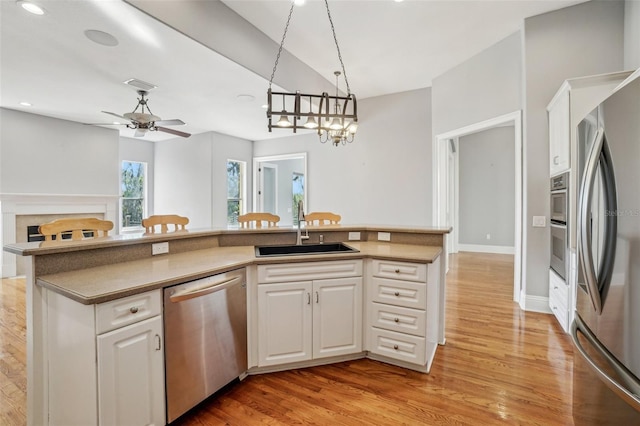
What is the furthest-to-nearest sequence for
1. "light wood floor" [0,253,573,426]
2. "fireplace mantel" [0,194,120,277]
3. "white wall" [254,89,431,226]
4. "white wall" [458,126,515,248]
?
1. "white wall" [458,126,515,248]
2. "white wall" [254,89,431,226]
3. "fireplace mantel" [0,194,120,277]
4. "light wood floor" [0,253,573,426]

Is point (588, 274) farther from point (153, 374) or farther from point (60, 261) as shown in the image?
point (60, 261)

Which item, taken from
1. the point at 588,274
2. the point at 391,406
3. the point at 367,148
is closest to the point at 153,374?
the point at 391,406

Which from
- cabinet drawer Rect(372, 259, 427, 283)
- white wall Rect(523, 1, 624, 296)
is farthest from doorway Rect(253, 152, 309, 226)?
cabinet drawer Rect(372, 259, 427, 283)

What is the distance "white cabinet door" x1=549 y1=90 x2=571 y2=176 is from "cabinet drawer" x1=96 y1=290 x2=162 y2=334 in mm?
3445

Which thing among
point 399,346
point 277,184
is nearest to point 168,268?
point 399,346

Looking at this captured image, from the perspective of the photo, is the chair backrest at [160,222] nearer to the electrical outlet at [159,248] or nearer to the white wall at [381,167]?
the electrical outlet at [159,248]

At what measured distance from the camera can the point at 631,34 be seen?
114 inches

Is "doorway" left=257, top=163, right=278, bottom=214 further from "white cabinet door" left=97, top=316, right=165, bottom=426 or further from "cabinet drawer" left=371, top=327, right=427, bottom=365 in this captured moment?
"white cabinet door" left=97, top=316, right=165, bottom=426

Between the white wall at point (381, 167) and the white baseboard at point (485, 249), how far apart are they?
307 centimetres

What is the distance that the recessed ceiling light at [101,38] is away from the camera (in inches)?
106

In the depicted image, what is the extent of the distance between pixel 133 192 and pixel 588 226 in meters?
8.39

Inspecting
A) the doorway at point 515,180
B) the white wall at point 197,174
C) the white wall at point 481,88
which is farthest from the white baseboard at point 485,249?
the white wall at point 197,174

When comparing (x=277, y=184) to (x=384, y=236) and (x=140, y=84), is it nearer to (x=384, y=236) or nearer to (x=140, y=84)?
(x=140, y=84)

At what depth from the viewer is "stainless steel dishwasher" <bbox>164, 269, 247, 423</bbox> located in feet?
5.24
